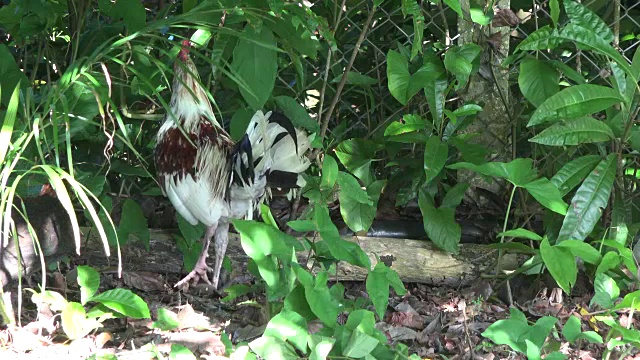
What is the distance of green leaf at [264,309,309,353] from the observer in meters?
2.21

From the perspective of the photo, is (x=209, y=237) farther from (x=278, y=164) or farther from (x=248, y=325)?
(x=248, y=325)

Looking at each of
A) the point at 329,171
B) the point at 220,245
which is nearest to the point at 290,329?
the point at 329,171

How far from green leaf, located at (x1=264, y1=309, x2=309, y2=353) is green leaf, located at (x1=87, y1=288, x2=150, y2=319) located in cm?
43

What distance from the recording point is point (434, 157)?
3229mm

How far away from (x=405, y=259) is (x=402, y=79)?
2.49 feet

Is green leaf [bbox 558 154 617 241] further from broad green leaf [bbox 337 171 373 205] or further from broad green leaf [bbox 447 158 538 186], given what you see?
broad green leaf [bbox 337 171 373 205]

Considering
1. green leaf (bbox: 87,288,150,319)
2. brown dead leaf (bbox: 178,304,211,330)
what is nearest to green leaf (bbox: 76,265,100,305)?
green leaf (bbox: 87,288,150,319)

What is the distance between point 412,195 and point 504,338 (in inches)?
50.6

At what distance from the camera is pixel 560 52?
366 cm

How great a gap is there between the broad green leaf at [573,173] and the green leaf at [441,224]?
0.45m

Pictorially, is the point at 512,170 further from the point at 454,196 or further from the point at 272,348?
the point at 272,348

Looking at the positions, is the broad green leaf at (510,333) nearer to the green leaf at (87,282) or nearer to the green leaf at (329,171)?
the green leaf at (329,171)

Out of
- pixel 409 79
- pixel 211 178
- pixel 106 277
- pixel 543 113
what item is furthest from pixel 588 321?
pixel 106 277

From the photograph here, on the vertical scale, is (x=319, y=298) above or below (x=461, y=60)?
below
